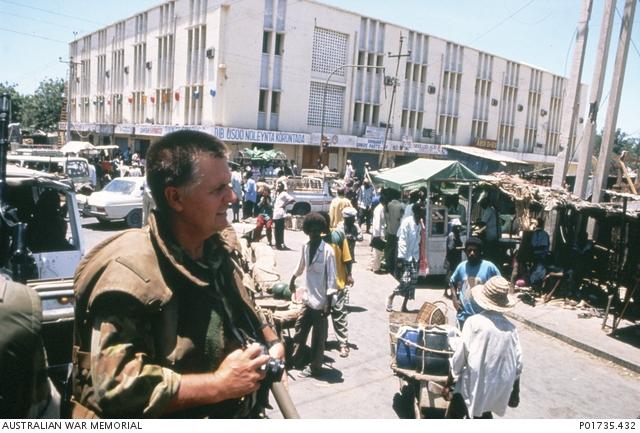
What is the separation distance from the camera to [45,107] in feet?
164

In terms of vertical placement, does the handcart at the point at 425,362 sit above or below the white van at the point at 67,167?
below

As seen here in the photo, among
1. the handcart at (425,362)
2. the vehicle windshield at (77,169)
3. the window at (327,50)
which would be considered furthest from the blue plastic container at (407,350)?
the window at (327,50)

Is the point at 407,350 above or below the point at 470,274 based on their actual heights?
below

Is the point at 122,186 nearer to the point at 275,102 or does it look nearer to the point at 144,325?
the point at 144,325

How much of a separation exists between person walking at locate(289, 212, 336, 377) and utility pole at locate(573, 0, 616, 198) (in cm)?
799

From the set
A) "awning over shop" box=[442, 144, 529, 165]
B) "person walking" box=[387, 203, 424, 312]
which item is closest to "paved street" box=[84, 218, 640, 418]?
"person walking" box=[387, 203, 424, 312]

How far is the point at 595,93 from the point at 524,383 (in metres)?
8.05

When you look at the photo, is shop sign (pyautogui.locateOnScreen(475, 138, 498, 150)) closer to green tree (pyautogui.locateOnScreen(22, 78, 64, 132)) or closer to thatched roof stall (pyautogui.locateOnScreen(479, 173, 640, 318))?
thatched roof stall (pyautogui.locateOnScreen(479, 173, 640, 318))

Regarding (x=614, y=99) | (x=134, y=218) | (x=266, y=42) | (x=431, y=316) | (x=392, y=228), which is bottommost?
(x=134, y=218)

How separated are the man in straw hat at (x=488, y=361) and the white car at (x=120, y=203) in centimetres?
1182

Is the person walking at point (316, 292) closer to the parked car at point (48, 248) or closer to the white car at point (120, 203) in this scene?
the parked car at point (48, 248)

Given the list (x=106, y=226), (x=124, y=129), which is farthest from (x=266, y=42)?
(x=106, y=226)

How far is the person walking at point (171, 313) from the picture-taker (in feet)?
4.29

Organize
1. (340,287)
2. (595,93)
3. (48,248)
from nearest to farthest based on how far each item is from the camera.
Answer: (48,248)
(340,287)
(595,93)
